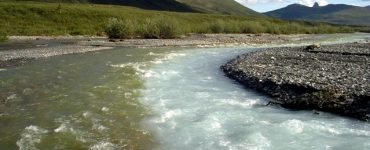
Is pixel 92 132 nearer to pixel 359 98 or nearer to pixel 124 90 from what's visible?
pixel 124 90

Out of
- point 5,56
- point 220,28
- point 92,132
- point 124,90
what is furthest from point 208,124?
point 220,28

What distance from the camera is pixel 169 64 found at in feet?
141

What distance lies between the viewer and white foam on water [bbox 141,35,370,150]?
53.9ft

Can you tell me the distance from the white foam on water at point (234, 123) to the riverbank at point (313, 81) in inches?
35.8

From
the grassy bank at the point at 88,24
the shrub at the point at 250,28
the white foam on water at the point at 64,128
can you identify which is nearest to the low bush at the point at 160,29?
the grassy bank at the point at 88,24

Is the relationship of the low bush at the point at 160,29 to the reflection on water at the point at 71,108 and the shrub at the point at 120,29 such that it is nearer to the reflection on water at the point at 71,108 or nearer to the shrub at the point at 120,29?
the shrub at the point at 120,29

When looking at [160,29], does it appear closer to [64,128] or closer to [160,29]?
[160,29]

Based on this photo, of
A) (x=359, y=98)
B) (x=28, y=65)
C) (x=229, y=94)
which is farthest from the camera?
(x=28, y=65)

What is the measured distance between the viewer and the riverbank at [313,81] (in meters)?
21.1

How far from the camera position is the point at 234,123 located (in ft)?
63.5

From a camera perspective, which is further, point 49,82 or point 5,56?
point 5,56

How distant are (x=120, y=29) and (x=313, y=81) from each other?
5864 cm

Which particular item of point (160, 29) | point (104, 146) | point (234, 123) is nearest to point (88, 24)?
point (160, 29)

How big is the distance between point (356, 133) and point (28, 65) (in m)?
30.2
